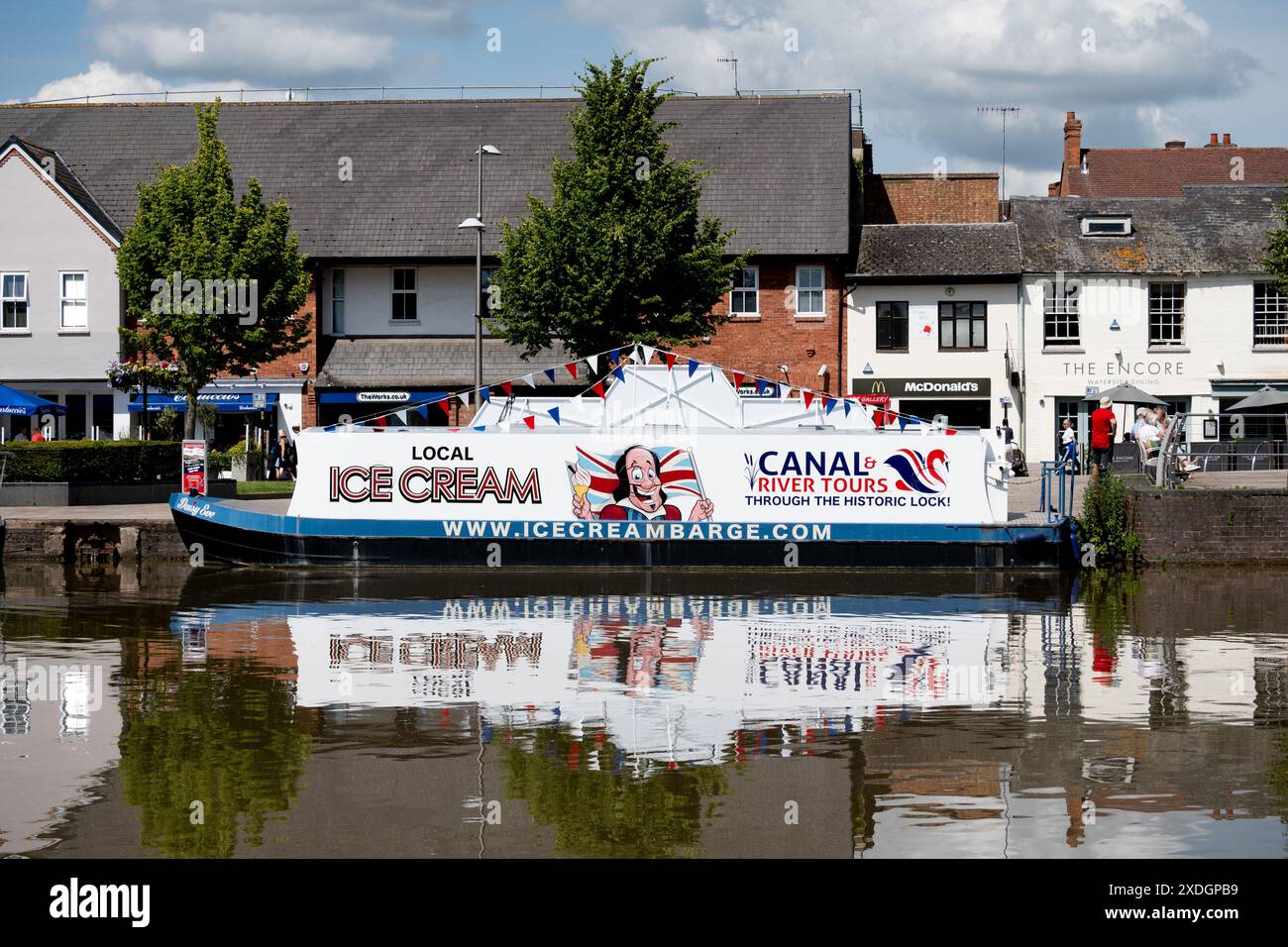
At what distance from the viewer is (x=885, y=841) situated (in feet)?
29.3

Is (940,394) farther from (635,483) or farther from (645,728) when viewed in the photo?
(645,728)

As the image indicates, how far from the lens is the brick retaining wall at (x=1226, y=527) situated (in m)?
25.2

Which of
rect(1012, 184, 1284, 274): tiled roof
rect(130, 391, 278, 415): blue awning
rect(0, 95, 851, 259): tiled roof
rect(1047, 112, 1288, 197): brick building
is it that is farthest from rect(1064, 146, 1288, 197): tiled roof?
rect(130, 391, 278, 415): blue awning

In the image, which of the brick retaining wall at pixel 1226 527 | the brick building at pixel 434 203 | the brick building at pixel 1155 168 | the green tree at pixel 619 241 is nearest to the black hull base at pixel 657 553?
the brick retaining wall at pixel 1226 527

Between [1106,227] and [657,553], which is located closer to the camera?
[657,553]

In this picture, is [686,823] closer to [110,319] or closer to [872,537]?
[872,537]

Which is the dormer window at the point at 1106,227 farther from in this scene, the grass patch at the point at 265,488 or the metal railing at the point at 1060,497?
the grass patch at the point at 265,488

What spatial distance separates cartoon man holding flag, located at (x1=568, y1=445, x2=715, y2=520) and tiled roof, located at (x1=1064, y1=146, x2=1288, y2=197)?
44.9 metres

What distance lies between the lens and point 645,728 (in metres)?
12.2

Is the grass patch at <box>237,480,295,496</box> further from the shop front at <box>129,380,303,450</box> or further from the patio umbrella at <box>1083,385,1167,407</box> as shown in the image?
the patio umbrella at <box>1083,385,1167,407</box>

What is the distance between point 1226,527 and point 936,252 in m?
23.4

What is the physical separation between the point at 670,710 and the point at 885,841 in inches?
166

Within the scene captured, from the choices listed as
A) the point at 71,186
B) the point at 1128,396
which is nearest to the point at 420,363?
the point at 71,186

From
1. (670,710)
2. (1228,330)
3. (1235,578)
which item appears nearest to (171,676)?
(670,710)
